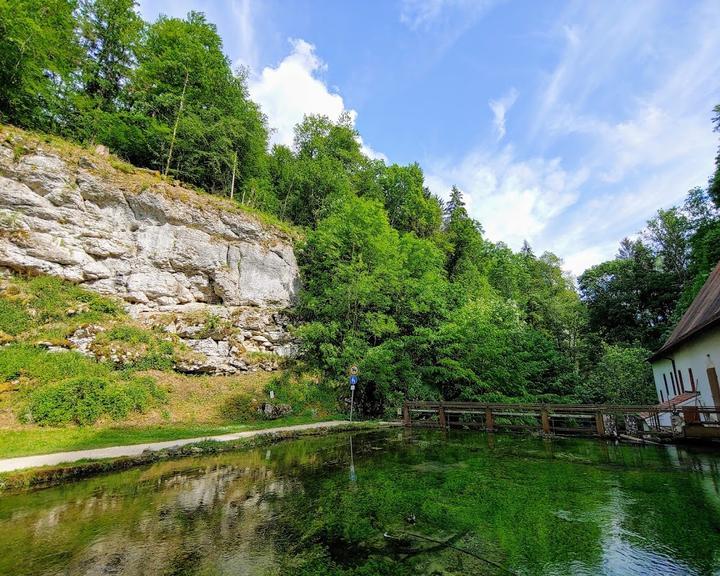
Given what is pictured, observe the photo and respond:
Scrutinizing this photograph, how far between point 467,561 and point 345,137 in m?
39.5

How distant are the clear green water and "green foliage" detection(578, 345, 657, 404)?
13.5m

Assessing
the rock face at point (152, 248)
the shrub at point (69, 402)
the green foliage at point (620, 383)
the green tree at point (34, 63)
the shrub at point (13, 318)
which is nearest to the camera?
the shrub at point (69, 402)

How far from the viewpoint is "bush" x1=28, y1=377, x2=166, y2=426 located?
11.0 m

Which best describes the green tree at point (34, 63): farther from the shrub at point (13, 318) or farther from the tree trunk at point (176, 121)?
the shrub at point (13, 318)

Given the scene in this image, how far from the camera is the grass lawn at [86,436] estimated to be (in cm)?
895

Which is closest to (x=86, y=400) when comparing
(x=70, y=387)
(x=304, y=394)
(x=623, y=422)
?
(x=70, y=387)

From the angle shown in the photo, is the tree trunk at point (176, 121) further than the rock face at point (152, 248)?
Yes

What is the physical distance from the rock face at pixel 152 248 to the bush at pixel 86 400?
3.40 meters

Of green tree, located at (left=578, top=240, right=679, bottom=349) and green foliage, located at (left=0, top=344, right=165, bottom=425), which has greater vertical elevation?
green tree, located at (left=578, top=240, right=679, bottom=349)

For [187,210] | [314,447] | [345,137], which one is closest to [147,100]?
[187,210]

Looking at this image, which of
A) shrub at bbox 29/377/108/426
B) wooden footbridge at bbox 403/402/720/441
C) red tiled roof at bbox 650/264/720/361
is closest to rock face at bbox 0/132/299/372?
shrub at bbox 29/377/108/426

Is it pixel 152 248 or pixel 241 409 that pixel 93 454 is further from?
pixel 152 248

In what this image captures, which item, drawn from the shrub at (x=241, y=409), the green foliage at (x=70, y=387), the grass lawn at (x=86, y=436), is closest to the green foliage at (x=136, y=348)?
the green foliage at (x=70, y=387)

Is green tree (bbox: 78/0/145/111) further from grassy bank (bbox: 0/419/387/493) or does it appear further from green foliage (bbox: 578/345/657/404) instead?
green foliage (bbox: 578/345/657/404)
